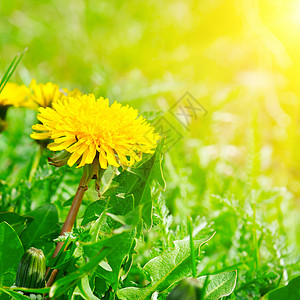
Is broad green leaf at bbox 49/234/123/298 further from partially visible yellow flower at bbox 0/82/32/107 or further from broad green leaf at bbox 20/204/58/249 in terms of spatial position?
partially visible yellow flower at bbox 0/82/32/107

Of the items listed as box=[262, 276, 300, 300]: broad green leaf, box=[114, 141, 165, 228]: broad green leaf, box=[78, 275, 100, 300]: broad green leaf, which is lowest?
box=[78, 275, 100, 300]: broad green leaf

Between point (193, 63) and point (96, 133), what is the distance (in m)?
1.50

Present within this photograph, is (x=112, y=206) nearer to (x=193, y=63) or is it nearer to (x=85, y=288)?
(x=85, y=288)

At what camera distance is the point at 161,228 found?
723mm

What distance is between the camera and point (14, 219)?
72cm

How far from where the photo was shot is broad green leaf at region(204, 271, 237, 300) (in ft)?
1.95

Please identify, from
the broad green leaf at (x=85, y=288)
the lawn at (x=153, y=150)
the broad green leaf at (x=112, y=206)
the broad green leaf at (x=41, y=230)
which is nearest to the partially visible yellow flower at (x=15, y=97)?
the lawn at (x=153, y=150)

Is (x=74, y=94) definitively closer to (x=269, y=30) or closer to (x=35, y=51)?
(x=35, y=51)

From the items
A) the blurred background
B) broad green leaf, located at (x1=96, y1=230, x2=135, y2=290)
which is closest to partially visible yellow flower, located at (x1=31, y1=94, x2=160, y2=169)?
broad green leaf, located at (x1=96, y1=230, x2=135, y2=290)

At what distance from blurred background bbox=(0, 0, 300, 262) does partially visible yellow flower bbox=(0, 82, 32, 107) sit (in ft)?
1.07

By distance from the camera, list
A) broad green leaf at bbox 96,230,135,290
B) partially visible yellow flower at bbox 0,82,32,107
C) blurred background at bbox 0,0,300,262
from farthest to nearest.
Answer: blurred background at bbox 0,0,300,262 < partially visible yellow flower at bbox 0,82,32,107 < broad green leaf at bbox 96,230,135,290

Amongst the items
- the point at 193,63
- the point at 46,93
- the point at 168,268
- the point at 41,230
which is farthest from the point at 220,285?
the point at 193,63

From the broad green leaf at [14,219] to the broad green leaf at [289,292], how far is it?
1.40ft

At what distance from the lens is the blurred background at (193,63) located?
1.45 m
